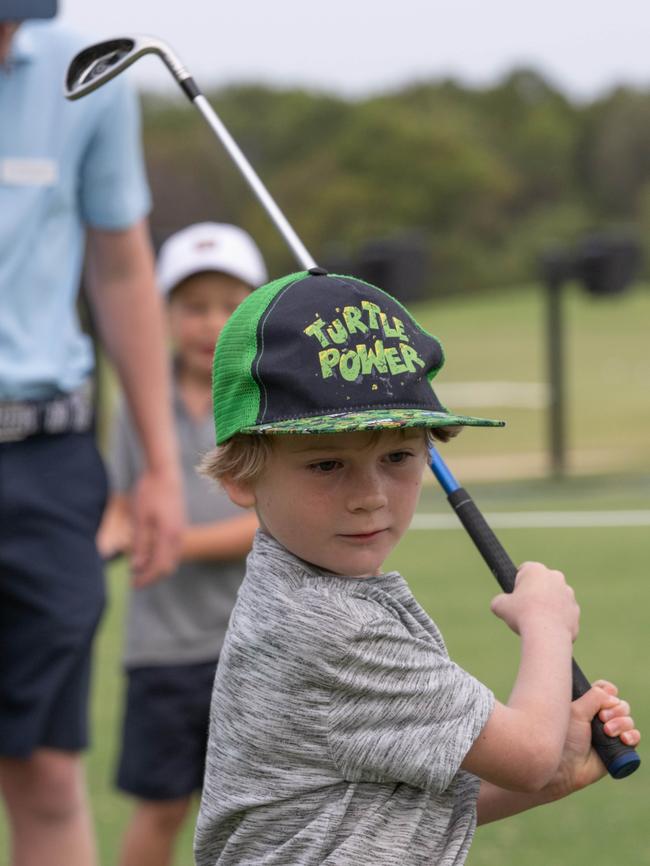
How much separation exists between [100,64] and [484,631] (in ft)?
14.3

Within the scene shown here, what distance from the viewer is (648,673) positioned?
625cm

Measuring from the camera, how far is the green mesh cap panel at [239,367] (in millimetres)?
2170

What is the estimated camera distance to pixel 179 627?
4121 mm

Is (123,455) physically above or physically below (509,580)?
below

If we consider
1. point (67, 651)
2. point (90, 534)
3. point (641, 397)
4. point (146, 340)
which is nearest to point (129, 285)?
point (146, 340)

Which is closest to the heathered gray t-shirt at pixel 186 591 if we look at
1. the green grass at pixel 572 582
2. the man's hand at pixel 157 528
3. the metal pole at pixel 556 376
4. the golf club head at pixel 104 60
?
the man's hand at pixel 157 528

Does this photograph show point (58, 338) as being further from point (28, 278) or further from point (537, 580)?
point (537, 580)

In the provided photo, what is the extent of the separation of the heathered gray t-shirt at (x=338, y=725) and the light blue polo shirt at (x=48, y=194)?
1491 millimetres

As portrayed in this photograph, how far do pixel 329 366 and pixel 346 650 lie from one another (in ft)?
1.13

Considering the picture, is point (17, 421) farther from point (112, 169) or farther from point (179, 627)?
point (179, 627)

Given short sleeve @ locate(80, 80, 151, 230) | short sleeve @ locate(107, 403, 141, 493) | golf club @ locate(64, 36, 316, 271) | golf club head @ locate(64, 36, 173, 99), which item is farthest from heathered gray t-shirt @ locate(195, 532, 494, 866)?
short sleeve @ locate(107, 403, 141, 493)

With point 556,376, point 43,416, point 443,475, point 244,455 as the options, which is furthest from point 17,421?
point 556,376

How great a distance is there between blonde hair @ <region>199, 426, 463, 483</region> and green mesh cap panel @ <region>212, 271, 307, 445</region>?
0.02m

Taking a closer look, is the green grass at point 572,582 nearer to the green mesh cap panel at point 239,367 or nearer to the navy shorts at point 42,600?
the navy shorts at point 42,600
